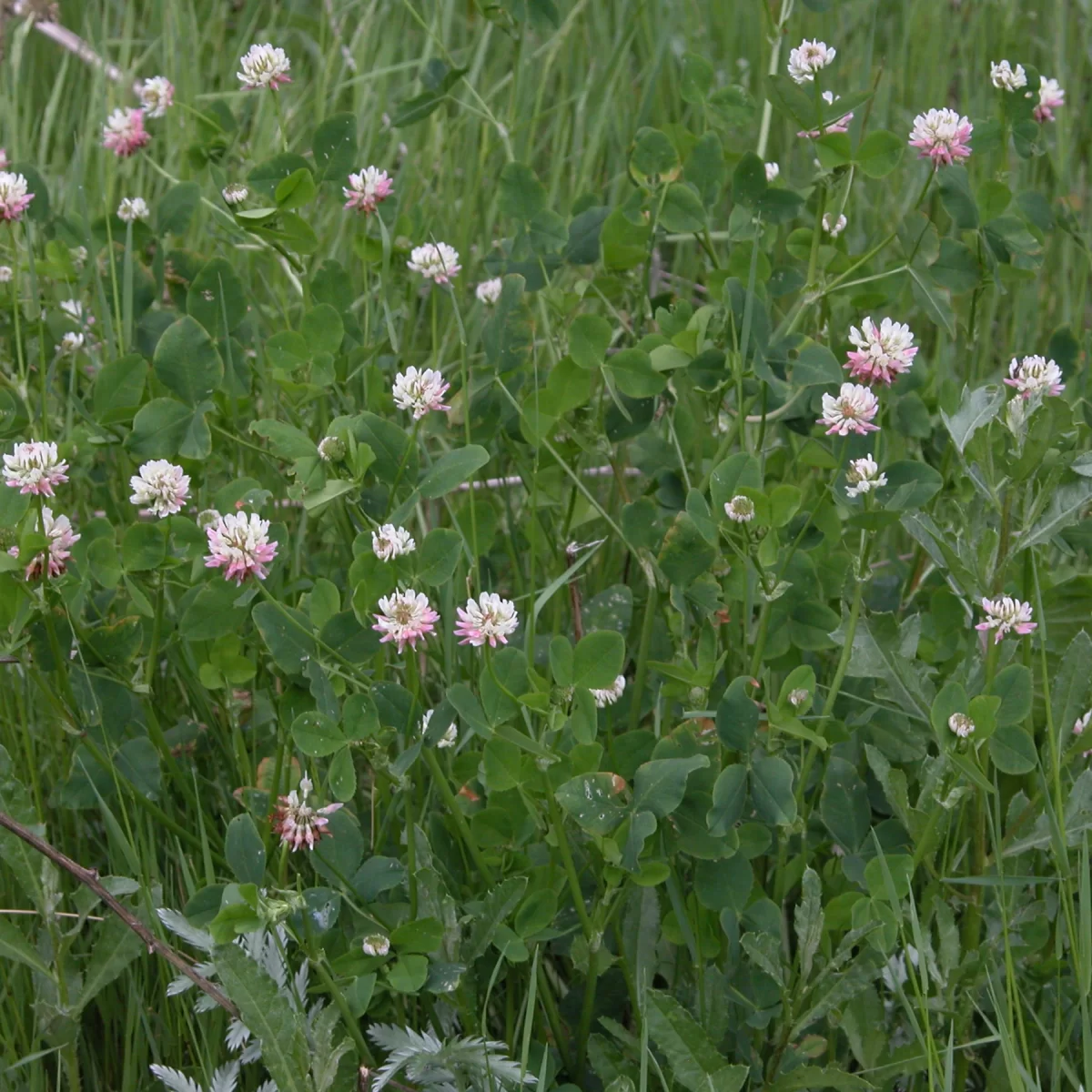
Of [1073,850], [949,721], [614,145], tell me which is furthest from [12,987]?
[614,145]

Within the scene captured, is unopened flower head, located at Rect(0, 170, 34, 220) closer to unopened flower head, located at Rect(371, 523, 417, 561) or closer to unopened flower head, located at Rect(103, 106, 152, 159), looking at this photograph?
unopened flower head, located at Rect(103, 106, 152, 159)

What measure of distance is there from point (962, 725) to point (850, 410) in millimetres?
314

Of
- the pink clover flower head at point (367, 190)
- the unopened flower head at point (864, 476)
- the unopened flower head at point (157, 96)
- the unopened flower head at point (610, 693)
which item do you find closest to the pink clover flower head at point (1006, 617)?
the unopened flower head at point (864, 476)

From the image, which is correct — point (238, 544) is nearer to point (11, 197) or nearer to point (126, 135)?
point (11, 197)

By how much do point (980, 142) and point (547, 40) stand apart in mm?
1403

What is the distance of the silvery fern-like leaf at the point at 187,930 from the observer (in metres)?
1.28

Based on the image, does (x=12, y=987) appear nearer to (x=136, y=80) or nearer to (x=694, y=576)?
(x=694, y=576)

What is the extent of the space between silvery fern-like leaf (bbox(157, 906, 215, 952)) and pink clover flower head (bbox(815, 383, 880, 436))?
2.49ft

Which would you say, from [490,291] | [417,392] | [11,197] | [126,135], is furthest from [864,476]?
[126,135]

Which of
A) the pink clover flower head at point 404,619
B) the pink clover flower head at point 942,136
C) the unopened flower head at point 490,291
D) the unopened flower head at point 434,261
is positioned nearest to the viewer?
the pink clover flower head at point 404,619

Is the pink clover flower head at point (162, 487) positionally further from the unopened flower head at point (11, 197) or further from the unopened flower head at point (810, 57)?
the unopened flower head at point (810, 57)

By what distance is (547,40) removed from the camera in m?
2.85

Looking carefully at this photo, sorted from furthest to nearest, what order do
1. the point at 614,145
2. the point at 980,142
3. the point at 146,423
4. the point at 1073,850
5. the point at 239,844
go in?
the point at 614,145, the point at 980,142, the point at 146,423, the point at 1073,850, the point at 239,844

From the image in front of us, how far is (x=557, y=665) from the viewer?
1.20 meters
